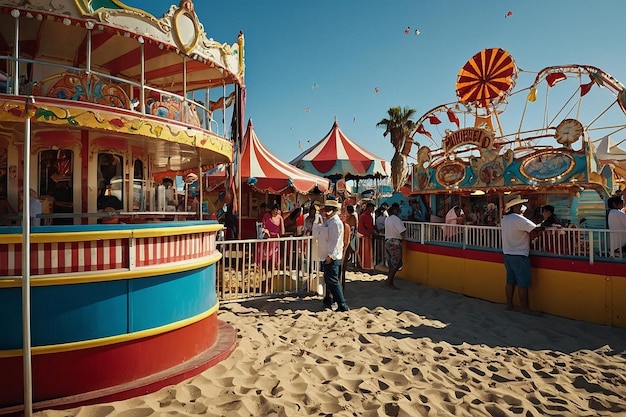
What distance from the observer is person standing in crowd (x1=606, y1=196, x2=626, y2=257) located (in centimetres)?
679

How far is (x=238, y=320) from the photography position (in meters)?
6.44

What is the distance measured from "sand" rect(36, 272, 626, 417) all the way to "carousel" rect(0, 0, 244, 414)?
13.6 inches

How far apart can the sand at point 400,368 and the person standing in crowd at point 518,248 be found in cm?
48

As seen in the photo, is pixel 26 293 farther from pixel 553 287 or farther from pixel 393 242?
pixel 553 287

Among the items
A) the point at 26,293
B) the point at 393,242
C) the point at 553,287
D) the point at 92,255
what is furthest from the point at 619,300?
the point at 26,293

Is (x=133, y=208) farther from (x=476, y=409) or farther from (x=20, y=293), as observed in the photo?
(x=476, y=409)

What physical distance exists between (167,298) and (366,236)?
25.0 feet

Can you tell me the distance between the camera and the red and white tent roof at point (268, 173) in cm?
1333

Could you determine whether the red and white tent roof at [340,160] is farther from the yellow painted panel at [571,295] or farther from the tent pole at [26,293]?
the tent pole at [26,293]

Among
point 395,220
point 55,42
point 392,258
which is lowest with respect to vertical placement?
point 392,258

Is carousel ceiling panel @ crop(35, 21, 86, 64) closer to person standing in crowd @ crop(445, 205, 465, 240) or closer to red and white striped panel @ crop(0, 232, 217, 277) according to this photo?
red and white striped panel @ crop(0, 232, 217, 277)

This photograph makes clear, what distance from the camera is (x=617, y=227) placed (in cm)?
709

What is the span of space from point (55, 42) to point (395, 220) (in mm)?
7359

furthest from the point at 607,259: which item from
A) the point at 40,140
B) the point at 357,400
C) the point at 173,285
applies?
the point at 40,140
